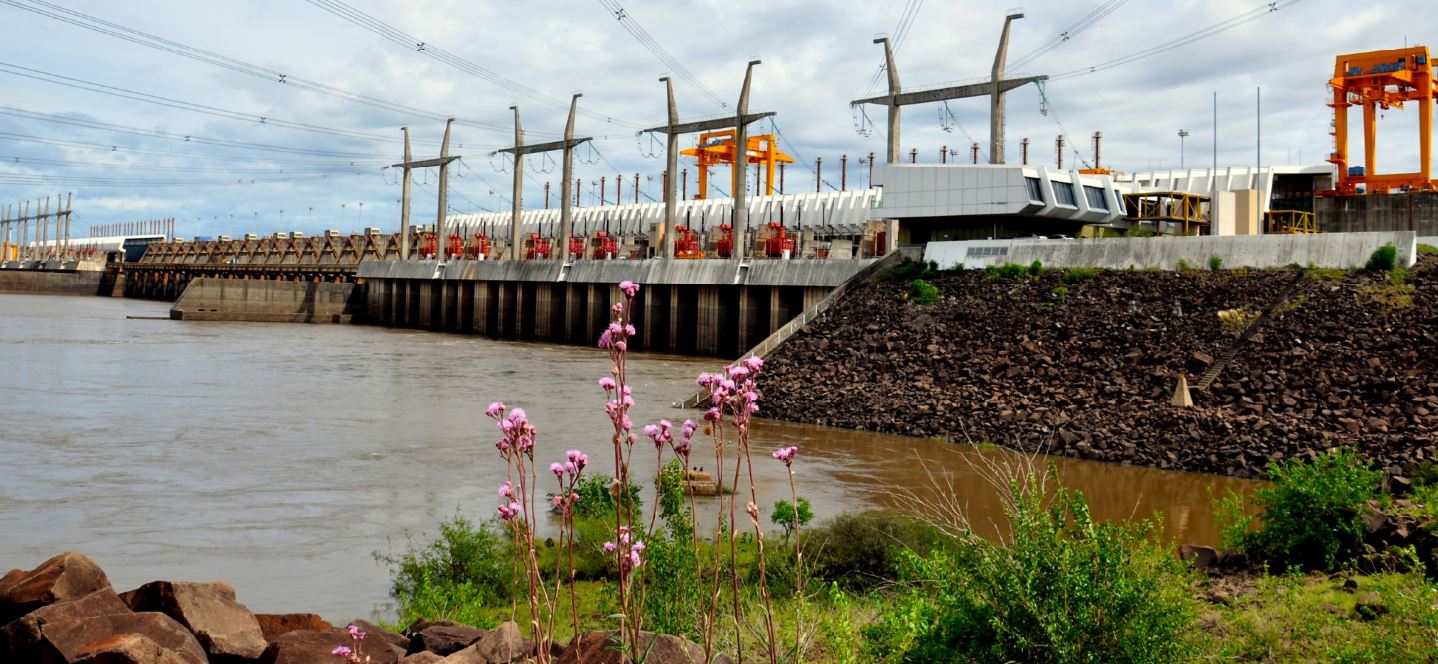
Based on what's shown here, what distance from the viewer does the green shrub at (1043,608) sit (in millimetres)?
5938

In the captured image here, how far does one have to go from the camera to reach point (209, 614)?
7.06 m

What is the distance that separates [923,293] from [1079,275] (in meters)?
4.50

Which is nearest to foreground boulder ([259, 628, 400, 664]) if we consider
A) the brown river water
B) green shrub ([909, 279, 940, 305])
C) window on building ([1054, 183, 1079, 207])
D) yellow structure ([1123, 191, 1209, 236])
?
the brown river water

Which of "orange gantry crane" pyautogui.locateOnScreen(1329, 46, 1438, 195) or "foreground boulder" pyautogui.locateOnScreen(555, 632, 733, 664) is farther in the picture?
"orange gantry crane" pyautogui.locateOnScreen(1329, 46, 1438, 195)

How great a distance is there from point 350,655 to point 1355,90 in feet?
186

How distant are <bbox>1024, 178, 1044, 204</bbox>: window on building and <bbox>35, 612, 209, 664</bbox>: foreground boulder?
3188 centimetres

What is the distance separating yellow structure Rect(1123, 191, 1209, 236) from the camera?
35656mm

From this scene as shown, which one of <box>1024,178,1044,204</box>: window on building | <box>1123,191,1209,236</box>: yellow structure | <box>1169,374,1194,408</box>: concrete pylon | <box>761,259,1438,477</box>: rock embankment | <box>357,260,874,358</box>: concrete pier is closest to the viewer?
<box>761,259,1438,477</box>: rock embankment

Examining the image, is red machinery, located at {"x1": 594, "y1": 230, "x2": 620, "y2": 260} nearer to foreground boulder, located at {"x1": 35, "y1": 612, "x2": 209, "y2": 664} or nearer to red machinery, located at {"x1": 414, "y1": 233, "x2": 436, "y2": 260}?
red machinery, located at {"x1": 414, "y1": 233, "x2": 436, "y2": 260}

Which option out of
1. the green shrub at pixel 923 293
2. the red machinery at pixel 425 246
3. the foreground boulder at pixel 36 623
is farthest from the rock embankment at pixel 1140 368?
the red machinery at pixel 425 246

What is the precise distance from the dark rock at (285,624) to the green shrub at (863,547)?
14.8 ft

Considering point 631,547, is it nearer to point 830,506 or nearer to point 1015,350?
point 830,506

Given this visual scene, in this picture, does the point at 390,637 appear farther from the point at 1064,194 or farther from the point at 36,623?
the point at 1064,194

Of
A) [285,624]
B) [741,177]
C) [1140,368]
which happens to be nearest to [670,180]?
[741,177]
